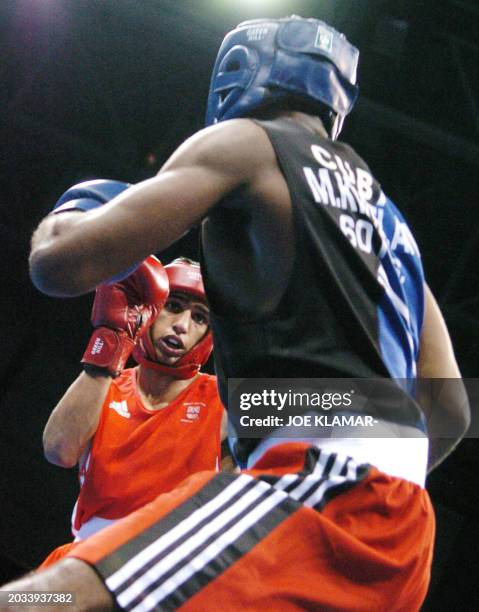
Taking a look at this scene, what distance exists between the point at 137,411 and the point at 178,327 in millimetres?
311

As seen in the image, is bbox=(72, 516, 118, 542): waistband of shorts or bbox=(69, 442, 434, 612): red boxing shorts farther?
bbox=(72, 516, 118, 542): waistband of shorts

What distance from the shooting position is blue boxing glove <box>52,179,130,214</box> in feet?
4.26

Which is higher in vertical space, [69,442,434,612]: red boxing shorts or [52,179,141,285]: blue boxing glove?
[52,179,141,285]: blue boxing glove

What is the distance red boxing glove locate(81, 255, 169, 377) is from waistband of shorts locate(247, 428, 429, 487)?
89 centimetres

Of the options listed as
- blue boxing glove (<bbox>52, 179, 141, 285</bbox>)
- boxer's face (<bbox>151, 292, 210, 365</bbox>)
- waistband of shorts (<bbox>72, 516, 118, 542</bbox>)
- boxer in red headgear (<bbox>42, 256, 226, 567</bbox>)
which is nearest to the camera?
blue boxing glove (<bbox>52, 179, 141, 285</bbox>)

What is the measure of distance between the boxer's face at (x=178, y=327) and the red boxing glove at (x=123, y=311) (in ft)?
1.22

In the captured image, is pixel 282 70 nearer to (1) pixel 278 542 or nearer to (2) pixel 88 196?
(2) pixel 88 196

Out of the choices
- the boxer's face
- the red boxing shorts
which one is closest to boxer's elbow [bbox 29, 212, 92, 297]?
the red boxing shorts

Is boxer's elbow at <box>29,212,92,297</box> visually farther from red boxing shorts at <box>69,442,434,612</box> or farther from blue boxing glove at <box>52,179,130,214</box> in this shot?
red boxing shorts at <box>69,442,434,612</box>

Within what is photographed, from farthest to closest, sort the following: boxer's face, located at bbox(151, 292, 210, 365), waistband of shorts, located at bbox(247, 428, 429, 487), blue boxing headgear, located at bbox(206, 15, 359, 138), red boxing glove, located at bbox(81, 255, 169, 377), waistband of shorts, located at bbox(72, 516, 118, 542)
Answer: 1. boxer's face, located at bbox(151, 292, 210, 365)
2. waistband of shorts, located at bbox(72, 516, 118, 542)
3. red boxing glove, located at bbox(81, 255, 169, 377)
4. blue boxing headgear, located at bbox(206, 15, 359, 138)
5. waistband of shorts, located at bbox(247, 428, 429, 487)

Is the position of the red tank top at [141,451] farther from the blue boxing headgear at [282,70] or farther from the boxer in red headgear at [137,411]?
the blue boxing headgear at [282,70]

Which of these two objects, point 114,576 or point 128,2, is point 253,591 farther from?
point 128,2

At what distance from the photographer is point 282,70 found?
4.62ft

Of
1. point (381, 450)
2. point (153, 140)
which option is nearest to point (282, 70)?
point (381, 450)
